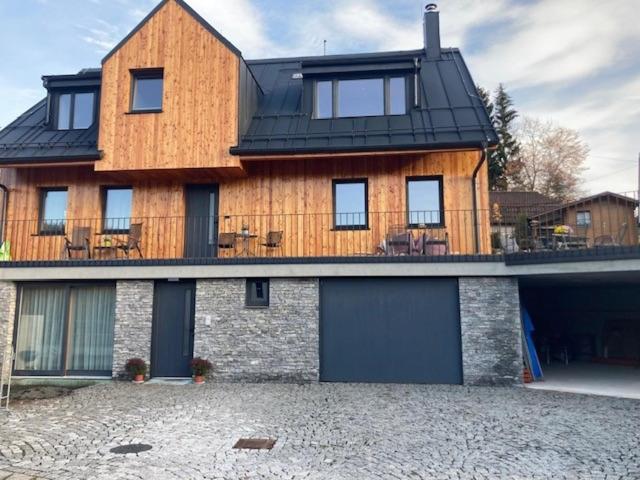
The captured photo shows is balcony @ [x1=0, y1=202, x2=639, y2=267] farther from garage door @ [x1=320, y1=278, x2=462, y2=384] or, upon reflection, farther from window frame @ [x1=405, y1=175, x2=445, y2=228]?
garage door @ [x1=320, y1=278, x2=462, y2=384]

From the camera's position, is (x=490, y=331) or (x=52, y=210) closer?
(x=490, y=331)

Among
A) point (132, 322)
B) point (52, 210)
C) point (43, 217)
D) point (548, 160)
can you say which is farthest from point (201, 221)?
point (548, 160)

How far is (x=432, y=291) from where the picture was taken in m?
10.3

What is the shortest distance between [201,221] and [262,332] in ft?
12.5

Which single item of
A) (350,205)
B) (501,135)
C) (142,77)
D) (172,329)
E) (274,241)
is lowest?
(172,329)

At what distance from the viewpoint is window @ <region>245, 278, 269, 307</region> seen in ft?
35.0

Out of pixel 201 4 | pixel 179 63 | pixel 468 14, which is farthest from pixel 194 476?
pixel 468 14

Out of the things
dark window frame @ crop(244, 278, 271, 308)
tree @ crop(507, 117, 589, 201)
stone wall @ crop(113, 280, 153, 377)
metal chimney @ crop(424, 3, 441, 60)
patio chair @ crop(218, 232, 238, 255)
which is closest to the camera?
dark window frame @ crop(244, 278, 271, 308)

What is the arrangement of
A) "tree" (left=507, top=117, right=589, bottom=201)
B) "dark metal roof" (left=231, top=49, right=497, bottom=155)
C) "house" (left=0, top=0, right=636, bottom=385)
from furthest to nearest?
1. "tree" (left=507, top=117, right=589, bottom=201)
2. "dark metal roof" (left=231, top=49, right=497, bottom=155)
3. "house" (left=0, top=0, right=636, bottom=385)

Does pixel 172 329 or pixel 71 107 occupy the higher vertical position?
pixel 71 107

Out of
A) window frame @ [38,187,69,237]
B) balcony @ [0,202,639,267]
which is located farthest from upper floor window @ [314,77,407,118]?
window frame @ [38,187,69,237]

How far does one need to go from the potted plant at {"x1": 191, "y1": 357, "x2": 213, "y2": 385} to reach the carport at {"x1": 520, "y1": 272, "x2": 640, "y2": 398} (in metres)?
8.17

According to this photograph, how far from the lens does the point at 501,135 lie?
114ft

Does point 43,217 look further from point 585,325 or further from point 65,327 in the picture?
point 585,325
